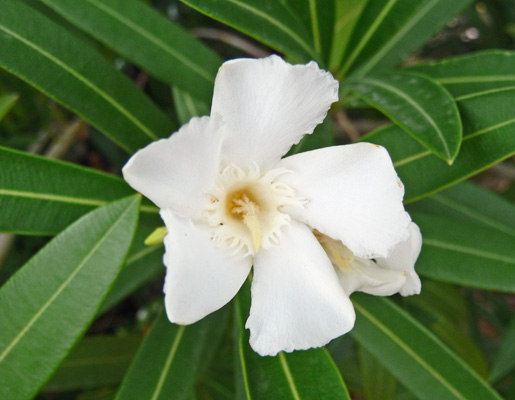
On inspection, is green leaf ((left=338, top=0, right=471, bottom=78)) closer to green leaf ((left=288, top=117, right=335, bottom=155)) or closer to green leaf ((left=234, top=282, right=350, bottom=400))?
green leaf ((left=288, top=117, right=335, bottom=155))

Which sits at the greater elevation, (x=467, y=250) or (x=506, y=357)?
(x=467, y=250)

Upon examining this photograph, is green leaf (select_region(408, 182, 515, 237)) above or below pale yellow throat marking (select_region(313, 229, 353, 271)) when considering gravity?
below

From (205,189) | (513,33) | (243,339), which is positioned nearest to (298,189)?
(205,189)

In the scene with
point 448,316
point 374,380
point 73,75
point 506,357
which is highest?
point 73,75

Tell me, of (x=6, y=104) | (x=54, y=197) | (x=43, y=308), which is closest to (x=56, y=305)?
(x=43, y=308)

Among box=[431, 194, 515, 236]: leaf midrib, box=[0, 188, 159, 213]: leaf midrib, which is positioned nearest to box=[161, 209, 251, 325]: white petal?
box=[0, 188, 159, 213]: leaf midrib

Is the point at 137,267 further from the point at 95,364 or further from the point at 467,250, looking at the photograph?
the point at 467,250
